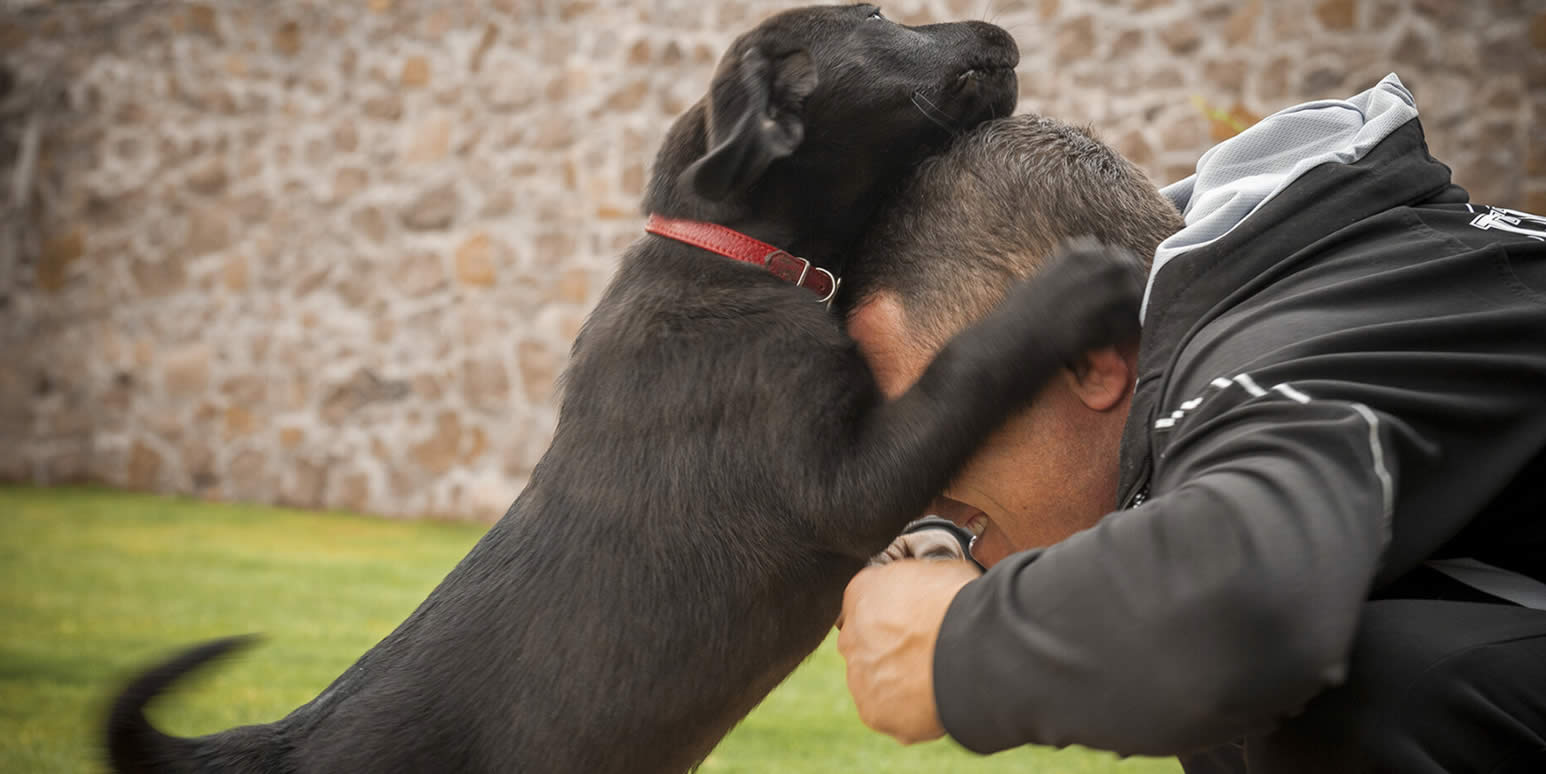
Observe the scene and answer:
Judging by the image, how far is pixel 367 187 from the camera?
6.70 m

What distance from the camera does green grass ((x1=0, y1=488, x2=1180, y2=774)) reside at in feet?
9.93

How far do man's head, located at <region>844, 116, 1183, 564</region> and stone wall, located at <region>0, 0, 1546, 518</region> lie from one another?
4.16 meters

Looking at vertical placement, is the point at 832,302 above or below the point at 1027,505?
above

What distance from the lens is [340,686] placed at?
1.74 meters

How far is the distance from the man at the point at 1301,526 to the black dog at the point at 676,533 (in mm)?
203

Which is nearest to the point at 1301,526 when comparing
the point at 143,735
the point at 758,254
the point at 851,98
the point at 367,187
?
the point at 758,254

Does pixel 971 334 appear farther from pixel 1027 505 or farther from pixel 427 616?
pixel 427 616

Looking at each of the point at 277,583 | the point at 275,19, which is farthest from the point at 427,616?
the point at 275,19

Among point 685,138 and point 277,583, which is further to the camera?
point 277,583

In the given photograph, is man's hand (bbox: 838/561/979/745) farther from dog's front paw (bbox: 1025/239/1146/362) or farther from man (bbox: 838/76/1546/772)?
dog's front paw (bbox: 1025/239/1146/362)

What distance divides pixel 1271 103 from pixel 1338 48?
1.11 ft

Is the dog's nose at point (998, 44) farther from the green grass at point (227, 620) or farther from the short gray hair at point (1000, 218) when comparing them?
the green grass at point (227, 620)

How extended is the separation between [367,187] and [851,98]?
523 centimetres

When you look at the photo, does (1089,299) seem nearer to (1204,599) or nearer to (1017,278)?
(1017,278)
